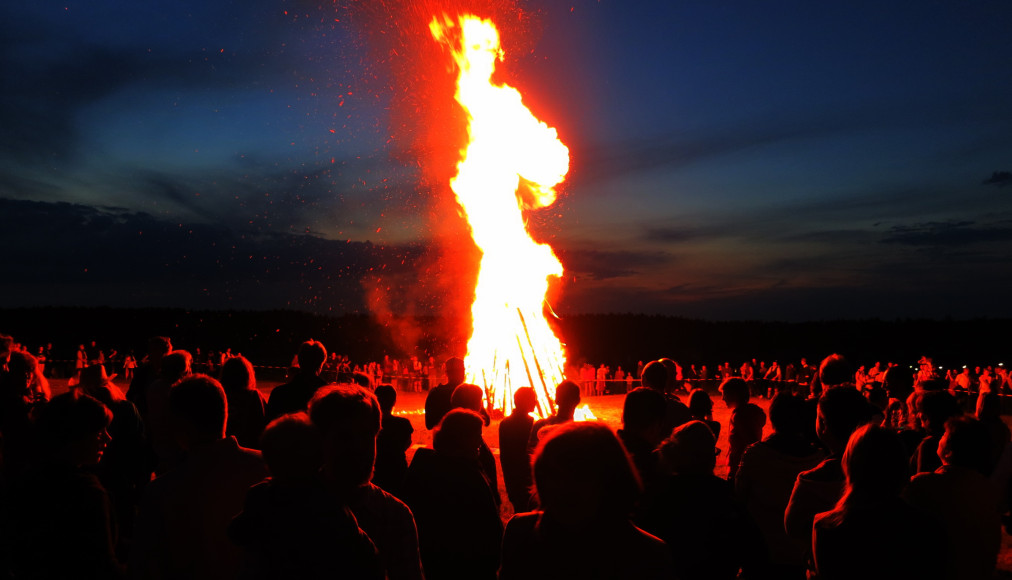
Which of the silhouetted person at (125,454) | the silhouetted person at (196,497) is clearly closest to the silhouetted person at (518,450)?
the silhouetted person at (125,454)

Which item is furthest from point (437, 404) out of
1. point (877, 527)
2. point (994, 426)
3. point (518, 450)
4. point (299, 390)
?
point (994, 426)

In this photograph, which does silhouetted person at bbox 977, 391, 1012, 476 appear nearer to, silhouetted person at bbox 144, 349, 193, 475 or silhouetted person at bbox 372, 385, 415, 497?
silhouetted person at bbox 372, 385, 415, 497

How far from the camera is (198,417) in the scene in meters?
3.17

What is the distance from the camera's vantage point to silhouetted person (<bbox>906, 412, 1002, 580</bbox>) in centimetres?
358

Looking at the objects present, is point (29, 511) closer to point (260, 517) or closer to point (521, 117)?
Answer: point (260, 517)

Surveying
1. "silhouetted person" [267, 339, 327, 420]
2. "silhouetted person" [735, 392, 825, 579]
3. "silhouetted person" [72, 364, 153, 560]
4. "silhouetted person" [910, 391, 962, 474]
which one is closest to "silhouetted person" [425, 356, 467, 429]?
"silhouetted person" [267, 339, 327, 420]

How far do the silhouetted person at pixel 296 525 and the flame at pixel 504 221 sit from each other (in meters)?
12.8

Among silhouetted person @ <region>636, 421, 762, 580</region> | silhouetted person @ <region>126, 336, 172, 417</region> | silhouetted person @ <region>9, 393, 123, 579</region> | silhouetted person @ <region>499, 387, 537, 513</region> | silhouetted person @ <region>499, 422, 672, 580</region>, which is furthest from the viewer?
silhouetted person @ <region>126, 336, 172, 417</region>

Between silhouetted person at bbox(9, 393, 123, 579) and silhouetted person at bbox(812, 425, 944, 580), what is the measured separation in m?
2.90

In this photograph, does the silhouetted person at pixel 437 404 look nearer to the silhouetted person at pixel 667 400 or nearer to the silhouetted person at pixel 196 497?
the silhouetted person at pixel 667 400

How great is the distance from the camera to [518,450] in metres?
5.97

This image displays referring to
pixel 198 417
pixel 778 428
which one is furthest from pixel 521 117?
pixel 198 417

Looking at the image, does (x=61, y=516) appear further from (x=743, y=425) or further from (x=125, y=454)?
(x=743, y=425)

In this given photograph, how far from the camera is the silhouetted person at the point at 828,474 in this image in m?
3.68
